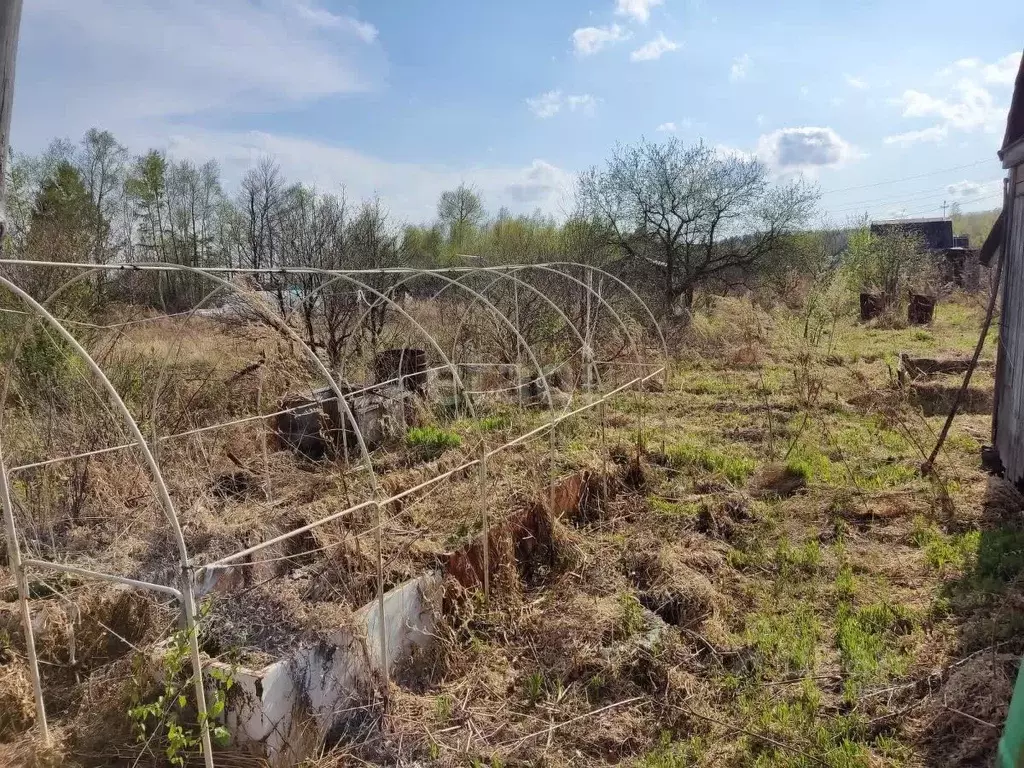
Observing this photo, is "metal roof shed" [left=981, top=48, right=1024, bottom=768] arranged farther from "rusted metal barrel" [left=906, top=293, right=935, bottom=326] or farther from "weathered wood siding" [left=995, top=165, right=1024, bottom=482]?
"rusted metal barrel" [left=906, top=293, right=935, bottom=326]

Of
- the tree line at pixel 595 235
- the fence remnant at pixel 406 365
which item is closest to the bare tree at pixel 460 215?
the tree line at pixel 595 235

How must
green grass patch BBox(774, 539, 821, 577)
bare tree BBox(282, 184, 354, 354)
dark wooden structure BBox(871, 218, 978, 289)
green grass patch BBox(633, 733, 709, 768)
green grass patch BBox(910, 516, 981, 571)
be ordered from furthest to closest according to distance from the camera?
dark wooden structure BBox(871, 218, 978, 289) → bare tree BBox(282, 184, 354, 354) → green grass patch BBox(774, 539, 821, 577) → green grass patch BBox(910, 516, 981, 571) → green grass patch BBox(633, 733, 709, 768)

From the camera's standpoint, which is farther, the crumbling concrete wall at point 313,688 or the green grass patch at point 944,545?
the green grass patch at point 944,545

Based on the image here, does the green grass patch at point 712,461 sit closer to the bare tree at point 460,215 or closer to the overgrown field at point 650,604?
the overgrown field at point 650,604

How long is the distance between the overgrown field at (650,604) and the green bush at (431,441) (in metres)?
0.03

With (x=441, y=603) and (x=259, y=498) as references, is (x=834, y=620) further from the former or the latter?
(x=259, y=498)

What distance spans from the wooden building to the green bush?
17.8ft

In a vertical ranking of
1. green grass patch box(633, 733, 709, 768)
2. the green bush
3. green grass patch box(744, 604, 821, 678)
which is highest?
the green bush

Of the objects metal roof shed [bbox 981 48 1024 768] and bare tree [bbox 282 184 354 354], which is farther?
bare tree [bbox 282 184 354 354]

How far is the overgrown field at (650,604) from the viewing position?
3.74 metres

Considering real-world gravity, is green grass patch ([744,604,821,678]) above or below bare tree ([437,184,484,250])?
below

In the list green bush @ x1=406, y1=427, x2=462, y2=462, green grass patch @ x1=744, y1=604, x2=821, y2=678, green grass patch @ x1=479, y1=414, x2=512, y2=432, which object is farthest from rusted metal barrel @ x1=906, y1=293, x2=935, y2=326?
green grass patch @ x1=744, y1=604, x2=821, y2=678

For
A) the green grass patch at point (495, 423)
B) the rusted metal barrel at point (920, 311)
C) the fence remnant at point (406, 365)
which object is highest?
the rusted metal barrel at point (920, 311)

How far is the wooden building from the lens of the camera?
6594mm
